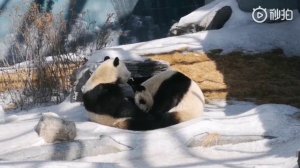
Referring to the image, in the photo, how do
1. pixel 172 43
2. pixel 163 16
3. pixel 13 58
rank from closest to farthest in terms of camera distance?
1. pixel 172 43
2. pixel 13 58
3. pixel 163 16

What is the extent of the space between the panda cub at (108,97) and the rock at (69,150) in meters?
0.63

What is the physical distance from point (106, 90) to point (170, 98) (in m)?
0.61

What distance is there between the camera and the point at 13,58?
337 inches

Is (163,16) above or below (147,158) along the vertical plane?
above

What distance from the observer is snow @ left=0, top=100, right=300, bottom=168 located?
3.87 metres

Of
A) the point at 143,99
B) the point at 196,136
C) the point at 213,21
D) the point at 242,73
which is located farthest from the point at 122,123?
the point at 213,21

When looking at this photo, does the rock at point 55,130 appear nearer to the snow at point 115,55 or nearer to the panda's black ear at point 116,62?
the panda's black ear at point 116,62

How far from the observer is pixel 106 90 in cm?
507

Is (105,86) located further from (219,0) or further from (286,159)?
(219,0)

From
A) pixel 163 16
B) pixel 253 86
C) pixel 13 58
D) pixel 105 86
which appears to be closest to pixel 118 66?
pixel 105 86

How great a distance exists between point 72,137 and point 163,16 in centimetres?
582
